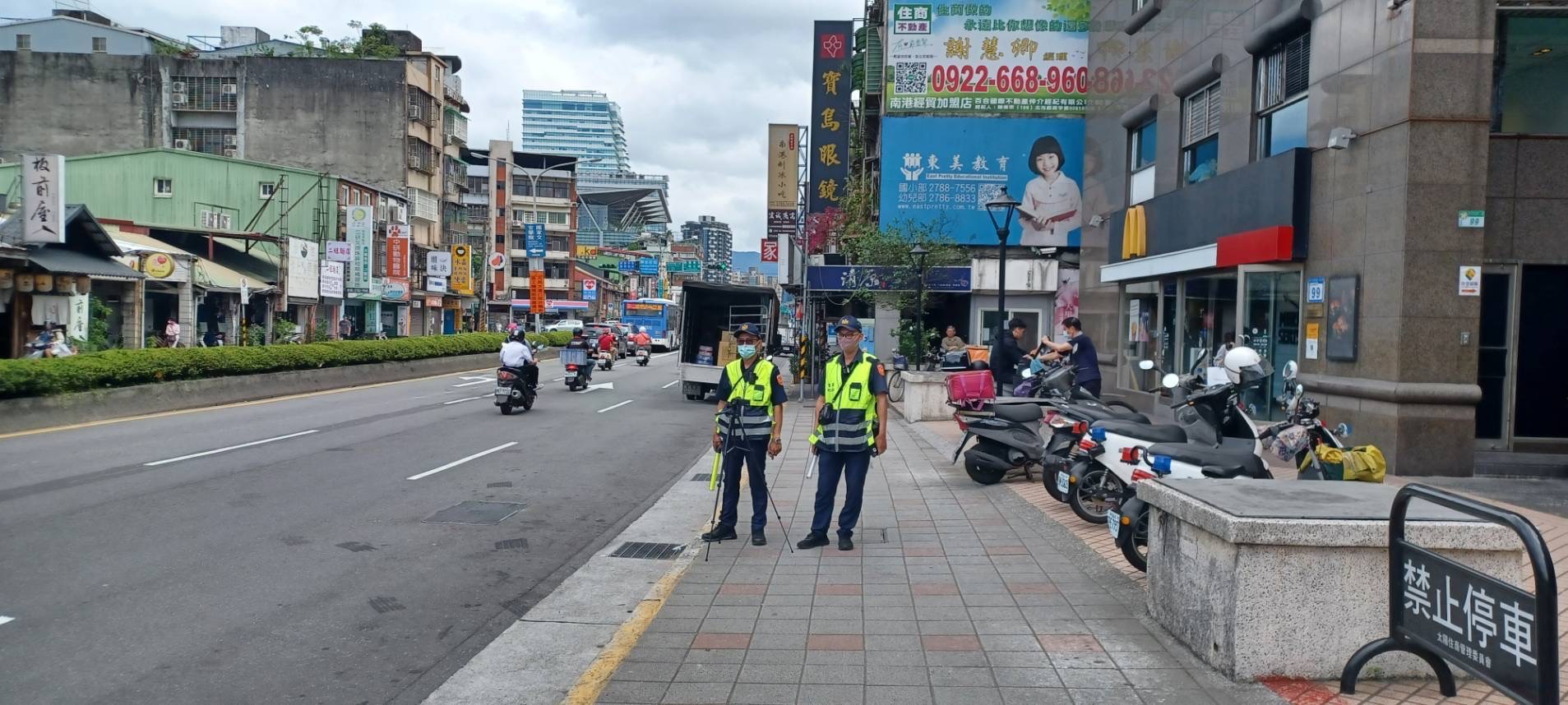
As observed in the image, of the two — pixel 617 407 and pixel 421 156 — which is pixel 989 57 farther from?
pixel 421 156

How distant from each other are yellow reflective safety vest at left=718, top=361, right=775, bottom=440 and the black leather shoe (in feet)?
2.78

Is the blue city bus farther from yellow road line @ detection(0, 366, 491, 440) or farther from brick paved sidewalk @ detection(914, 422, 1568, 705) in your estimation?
brick paved sidewalk @ detection(914, 422, 1568, 705)

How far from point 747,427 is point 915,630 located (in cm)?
278

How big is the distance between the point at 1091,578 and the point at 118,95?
5236cm

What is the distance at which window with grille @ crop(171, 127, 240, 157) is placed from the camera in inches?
1946

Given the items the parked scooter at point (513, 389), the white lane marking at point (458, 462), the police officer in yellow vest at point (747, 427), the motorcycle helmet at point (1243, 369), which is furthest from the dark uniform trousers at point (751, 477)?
the parked scooter at point (513, 389)

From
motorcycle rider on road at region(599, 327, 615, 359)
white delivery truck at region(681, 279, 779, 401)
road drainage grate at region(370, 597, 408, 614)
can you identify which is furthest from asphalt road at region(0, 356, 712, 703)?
motorcycle rider on road at region(599, 327, 615, 359)

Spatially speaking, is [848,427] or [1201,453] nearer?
[1201,453]

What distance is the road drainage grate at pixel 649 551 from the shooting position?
8148mm

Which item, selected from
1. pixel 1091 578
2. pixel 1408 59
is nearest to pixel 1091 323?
pixel 1408 59

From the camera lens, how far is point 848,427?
7.89 meters

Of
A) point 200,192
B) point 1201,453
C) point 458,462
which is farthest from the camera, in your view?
point 200,192

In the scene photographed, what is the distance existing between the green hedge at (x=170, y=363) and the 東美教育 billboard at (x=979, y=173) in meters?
16.5

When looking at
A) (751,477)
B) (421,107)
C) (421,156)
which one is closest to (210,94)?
(421,107)
